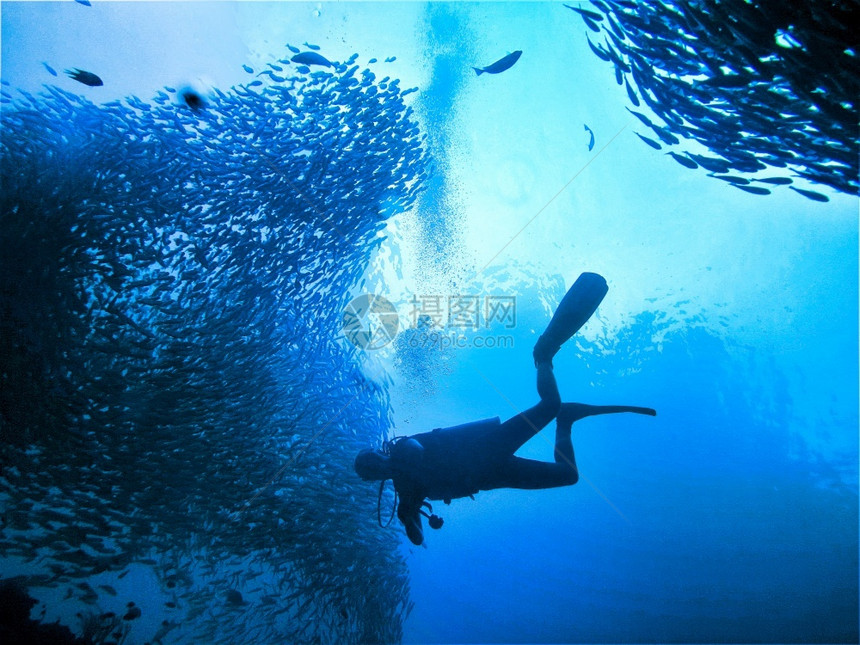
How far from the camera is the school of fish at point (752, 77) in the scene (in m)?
3.19

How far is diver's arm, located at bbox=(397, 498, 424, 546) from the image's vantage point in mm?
3672

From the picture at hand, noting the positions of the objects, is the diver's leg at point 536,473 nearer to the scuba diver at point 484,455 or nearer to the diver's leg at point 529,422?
the scuba diver at point 484,455

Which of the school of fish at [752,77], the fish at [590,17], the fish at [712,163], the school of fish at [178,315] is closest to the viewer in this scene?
the school of fish at [752,77]

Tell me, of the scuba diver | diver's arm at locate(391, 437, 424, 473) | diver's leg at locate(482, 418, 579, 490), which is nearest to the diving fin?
the scuba diver

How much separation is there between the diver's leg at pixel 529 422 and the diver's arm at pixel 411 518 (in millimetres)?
1027

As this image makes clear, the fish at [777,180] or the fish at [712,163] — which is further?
the fish at [712,163]

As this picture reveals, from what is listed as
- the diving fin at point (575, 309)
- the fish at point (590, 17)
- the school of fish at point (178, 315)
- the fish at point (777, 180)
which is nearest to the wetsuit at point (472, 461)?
the diving fin at point (575, 309)

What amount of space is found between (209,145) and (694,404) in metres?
26.1

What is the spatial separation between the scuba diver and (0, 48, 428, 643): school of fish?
4502 mm

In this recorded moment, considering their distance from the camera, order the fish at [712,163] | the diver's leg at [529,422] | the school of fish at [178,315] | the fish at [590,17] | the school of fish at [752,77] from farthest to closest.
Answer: the school of fish at [178,315], the fish at [712,163], the fish at [590,17], the diver's leg at [529,422], the school of fish at [752,77]

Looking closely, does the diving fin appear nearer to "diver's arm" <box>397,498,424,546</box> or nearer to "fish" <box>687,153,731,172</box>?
"diver's arm" <box>397,498,424,546</box>

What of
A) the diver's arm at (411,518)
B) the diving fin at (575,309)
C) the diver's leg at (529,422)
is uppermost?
the diving fin at (575,309)

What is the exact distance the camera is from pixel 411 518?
3.74 metres

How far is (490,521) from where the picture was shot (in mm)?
26125
